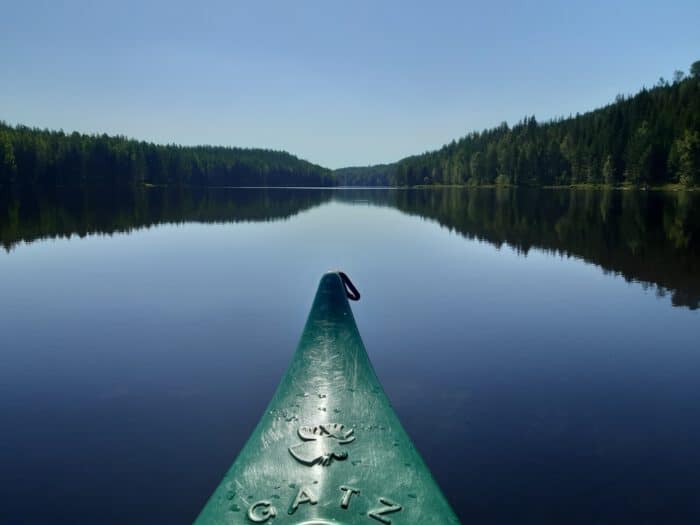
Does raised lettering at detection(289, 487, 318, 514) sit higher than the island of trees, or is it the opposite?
the island of trees

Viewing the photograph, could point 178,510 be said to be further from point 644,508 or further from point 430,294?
point 430,294

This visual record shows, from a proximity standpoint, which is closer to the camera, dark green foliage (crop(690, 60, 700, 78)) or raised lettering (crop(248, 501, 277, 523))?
raised lettering (crop(248, 501, 277, 523))

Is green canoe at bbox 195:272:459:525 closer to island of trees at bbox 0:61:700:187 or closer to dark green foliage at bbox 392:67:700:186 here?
island of trees at bbox 0:61:700:187

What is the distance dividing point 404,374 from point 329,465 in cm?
732

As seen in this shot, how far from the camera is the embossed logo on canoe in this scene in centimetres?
638

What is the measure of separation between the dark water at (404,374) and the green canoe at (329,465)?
87.1 inches

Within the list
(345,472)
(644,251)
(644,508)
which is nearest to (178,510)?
(345,472)

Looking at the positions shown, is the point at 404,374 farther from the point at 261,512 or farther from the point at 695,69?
the point at 695,69

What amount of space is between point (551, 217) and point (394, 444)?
52.0 m

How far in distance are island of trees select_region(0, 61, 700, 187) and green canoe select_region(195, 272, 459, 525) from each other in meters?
101


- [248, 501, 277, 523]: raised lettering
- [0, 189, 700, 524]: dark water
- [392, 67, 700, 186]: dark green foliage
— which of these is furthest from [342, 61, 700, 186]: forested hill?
[248, 501, 277, 523]: raised lettering

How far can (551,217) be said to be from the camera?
5388cm

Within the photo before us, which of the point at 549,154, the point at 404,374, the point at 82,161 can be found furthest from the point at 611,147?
the point at 82,161

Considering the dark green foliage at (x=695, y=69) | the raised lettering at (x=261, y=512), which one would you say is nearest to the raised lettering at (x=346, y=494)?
the raised lettering at (x=261, y=512)
